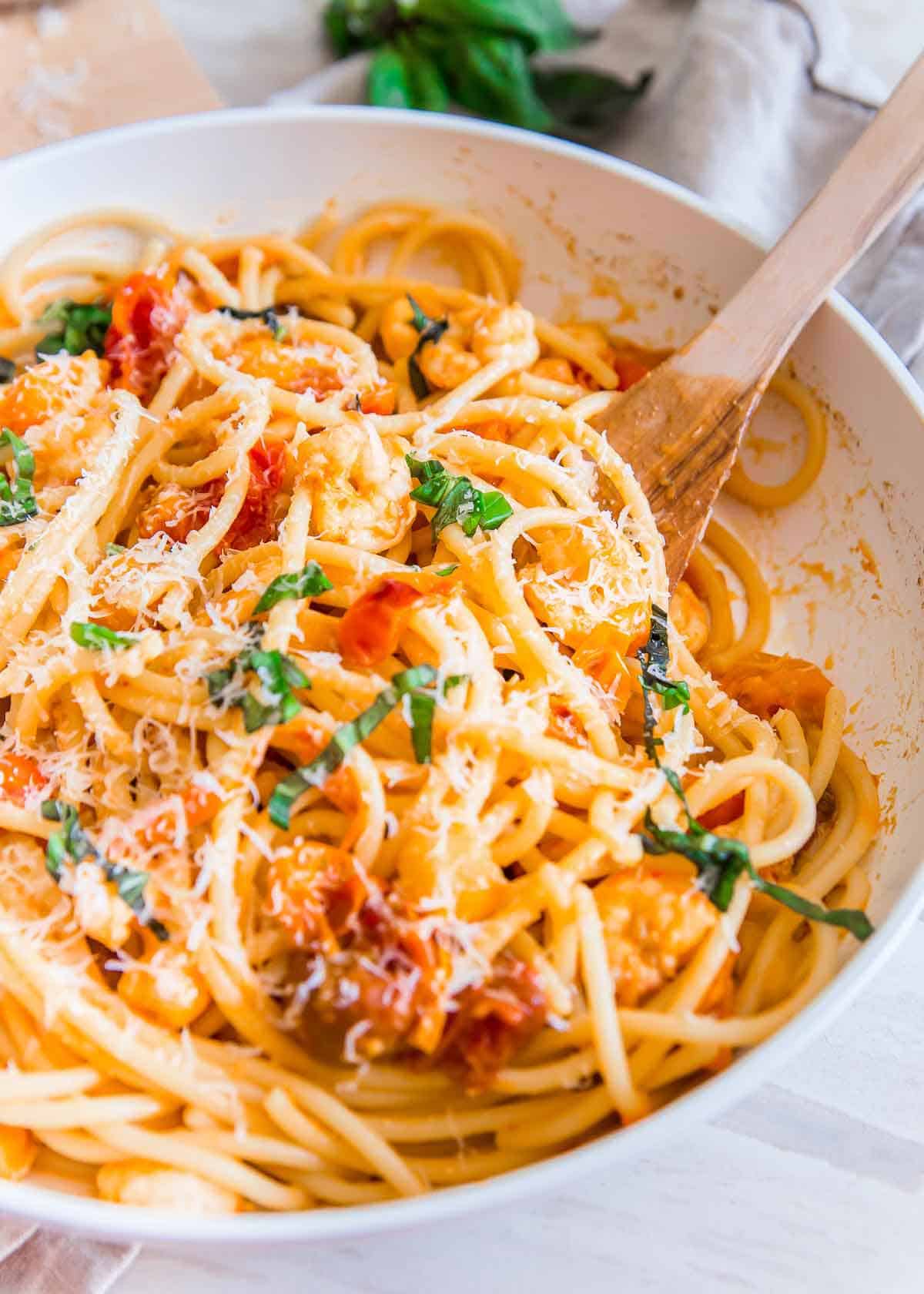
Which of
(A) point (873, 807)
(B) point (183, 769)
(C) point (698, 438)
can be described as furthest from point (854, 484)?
(B) point (183, 769)

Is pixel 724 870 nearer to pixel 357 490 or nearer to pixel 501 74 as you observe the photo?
pixel 357 490

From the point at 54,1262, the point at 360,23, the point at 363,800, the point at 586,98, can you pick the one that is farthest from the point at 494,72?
the point at 54,1262

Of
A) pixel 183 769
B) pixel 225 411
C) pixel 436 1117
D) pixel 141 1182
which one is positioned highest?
pixel 225 411

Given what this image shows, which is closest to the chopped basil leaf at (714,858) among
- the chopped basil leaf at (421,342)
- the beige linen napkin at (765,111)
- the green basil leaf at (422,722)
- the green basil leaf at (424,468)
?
the green basil leaf at (422,722)

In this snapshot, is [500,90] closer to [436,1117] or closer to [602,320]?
[602,320]

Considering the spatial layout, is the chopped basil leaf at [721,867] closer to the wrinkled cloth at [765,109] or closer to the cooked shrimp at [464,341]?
the cooked shrimp at [464,341]
